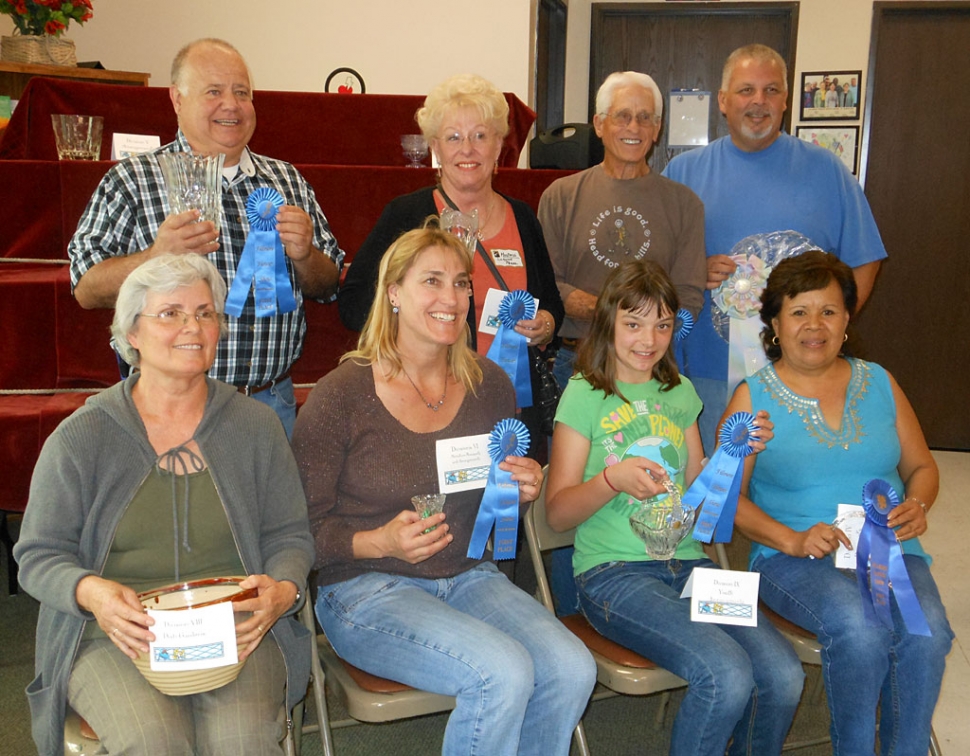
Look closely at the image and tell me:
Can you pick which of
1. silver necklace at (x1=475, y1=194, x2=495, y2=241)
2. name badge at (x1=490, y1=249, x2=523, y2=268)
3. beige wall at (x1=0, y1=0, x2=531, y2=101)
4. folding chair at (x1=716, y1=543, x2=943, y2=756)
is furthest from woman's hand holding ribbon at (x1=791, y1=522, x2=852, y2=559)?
beige wall at (x1=0, y1=0, x2=531, y2=101)

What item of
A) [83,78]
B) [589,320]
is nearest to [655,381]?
[589,320]

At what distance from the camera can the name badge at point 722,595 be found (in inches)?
79.7

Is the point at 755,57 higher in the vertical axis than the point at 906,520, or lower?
higher

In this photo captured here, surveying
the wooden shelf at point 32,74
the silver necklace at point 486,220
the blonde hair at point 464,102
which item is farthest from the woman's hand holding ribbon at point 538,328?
the wooden shelf at point 32,74

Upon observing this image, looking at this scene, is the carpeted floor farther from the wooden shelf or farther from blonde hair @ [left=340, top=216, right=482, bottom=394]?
the wooden shelf

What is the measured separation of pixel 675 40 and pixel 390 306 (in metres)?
4.69

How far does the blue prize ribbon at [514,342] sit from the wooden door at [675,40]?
405 centimetres

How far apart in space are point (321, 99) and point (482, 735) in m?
2.83

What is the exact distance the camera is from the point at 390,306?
6.96 ft

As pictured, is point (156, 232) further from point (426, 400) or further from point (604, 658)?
point (604, 658)

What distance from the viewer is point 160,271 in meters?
1.84

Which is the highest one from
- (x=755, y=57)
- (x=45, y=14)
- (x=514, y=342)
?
(x=45, y=14)

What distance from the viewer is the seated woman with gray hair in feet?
5.44

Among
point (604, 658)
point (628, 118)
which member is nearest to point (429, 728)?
point (604, 658)
